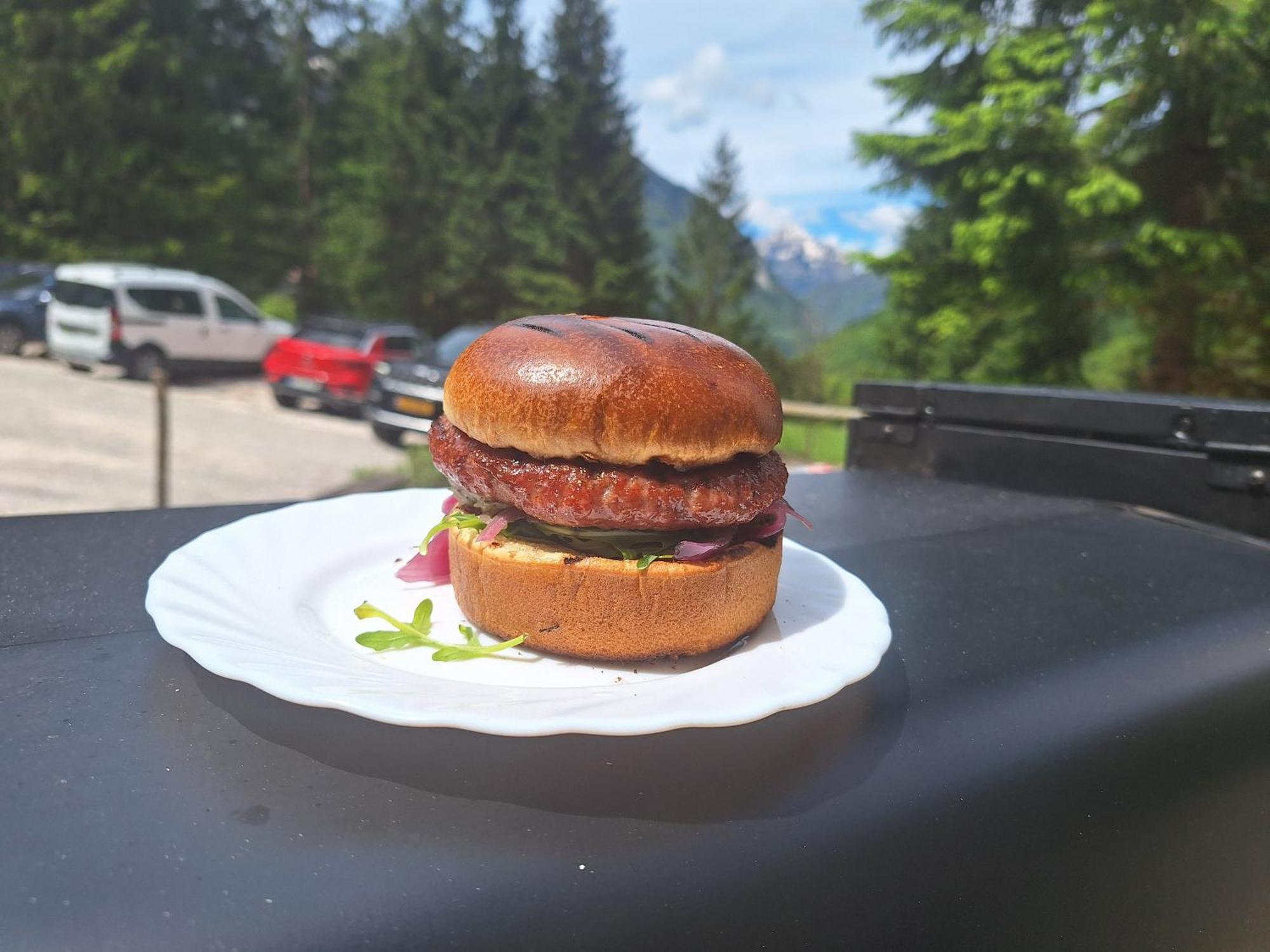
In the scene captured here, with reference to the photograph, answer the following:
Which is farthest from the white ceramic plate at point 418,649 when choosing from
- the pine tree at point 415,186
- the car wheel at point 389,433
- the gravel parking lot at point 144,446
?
the pine tree at point 415,186

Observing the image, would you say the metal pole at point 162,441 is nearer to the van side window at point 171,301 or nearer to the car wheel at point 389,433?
the car wheel at point 389,433

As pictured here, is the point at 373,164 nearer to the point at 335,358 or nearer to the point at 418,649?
the point at 335,358

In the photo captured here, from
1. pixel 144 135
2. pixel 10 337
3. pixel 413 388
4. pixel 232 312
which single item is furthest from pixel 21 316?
pixel 144 135

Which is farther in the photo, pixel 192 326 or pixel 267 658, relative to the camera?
pixel 192 326

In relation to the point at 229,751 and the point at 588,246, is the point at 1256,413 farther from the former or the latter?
the point at 588,246

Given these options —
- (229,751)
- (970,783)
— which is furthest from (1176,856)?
(229,751)

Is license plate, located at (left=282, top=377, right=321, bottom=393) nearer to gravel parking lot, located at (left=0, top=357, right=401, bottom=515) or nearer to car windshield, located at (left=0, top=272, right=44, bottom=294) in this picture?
gravel parking lot, located at (left=0, top=357, right=401, bottom=515)

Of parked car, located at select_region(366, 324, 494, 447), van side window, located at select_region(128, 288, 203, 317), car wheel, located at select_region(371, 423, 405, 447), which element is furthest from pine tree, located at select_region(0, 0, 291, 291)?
parked car, located at select_region(366, 324, 494, 447)
